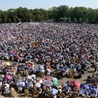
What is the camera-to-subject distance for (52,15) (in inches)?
4983

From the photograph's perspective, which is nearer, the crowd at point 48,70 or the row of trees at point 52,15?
the crowd at point 48,70

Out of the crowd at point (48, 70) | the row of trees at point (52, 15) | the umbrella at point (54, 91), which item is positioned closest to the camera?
the umbrella at point (54, 91)

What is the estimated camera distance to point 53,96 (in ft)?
58.5

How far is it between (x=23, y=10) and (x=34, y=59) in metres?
92.1

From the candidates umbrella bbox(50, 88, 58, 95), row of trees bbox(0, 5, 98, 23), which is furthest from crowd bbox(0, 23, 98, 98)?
row of trees bbox(0, 5, 98, 23)

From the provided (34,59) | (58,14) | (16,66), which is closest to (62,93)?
(16,66)

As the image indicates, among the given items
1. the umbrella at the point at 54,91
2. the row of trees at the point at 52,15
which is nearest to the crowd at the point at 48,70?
the umbrella at the point at 54,91

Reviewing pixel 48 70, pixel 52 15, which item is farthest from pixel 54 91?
pixel 52 15

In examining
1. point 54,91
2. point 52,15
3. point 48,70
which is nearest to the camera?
point 54,91

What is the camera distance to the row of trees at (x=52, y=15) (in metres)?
112

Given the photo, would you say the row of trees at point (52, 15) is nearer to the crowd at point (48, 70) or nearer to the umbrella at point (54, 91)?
the crowd at point (48, 70)

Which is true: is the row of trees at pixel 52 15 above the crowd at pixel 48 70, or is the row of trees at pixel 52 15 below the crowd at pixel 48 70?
above

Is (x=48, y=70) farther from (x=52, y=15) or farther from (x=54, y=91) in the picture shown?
(x=52, y=15)

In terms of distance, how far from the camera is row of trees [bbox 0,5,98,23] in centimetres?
11169
